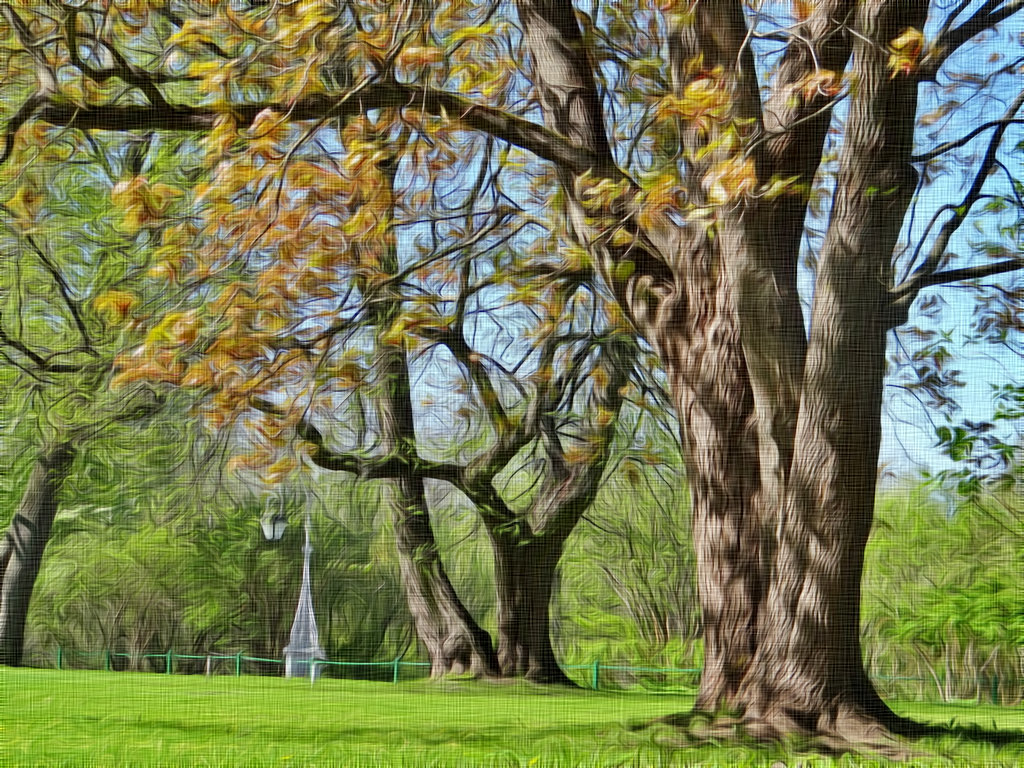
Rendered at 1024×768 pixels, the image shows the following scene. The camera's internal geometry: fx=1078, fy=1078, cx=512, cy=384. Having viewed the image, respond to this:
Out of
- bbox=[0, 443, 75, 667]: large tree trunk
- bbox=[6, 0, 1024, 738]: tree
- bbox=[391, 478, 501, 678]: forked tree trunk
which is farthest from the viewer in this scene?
bbox=[391, 478, 501, 678]: forked tree trunk

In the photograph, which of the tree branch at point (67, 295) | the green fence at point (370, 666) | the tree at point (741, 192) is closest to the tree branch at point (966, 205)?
the tree at point (741, 192)

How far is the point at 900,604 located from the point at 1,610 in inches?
186

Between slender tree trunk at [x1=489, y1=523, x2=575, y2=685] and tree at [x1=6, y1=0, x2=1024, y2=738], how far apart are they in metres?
1.05

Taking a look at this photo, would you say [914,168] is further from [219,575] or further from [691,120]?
[219,575]

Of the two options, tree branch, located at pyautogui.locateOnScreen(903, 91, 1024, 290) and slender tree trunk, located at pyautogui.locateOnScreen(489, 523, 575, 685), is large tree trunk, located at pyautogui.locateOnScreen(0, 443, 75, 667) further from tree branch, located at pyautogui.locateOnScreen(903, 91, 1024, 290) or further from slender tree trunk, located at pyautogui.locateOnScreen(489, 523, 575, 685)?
tree branch, located at pyautogui.locateOnScreen(903, 91, 1024, 290)

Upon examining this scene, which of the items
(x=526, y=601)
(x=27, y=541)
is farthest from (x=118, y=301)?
(x=526, y=601)

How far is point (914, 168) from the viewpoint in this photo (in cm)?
491

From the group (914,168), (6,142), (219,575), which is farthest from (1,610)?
(914,168)

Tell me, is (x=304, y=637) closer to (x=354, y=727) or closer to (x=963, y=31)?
(x=354, y=727)

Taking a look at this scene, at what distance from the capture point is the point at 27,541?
561 centimetres

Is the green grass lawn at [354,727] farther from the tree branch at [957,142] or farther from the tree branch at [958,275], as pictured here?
the tree branch at [957,142]

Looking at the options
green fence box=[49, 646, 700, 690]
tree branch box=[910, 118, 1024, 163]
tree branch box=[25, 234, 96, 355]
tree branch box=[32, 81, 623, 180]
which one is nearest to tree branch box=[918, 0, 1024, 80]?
tree branch box=[910, 118, 1024, 163]

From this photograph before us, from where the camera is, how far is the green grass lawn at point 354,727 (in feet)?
13.7

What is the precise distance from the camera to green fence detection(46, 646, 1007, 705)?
5137 mm
